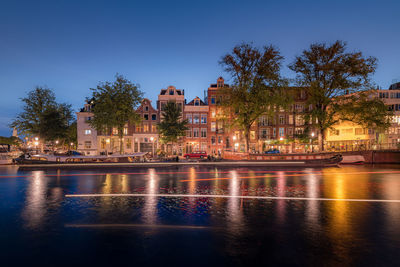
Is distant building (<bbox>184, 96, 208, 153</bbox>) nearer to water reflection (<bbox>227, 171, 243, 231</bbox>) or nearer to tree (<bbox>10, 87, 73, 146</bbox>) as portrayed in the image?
tree (<bbox>10, 87, 73, 146</bbox>)

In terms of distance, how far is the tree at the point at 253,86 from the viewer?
34750mm

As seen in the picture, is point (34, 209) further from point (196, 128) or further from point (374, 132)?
point (374, 132)

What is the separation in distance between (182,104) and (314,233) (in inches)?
2144

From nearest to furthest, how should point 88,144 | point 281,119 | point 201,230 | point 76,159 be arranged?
point 201,230 → point 76,159 → point 281,119 → point 88,144

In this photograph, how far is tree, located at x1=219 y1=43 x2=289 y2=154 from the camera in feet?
114

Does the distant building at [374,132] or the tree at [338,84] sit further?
the distant building at [374,132]

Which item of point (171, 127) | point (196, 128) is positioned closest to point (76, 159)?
point (171, 127)

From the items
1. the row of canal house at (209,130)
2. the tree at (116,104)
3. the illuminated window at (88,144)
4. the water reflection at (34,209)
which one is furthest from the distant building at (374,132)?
the illuminated window at (88,144)

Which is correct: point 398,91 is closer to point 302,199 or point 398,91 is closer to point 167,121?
point 167,121

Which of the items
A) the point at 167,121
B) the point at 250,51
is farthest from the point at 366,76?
the point at 167,121

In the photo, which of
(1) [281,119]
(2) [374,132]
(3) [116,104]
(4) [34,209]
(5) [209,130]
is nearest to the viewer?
(4) [34,209]

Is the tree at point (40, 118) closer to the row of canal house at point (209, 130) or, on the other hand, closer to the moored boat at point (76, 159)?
the row of canal house at point (209, 130)

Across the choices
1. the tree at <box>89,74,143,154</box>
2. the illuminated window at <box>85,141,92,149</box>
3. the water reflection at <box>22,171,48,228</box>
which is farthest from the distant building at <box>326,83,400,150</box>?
the illuminated window at <box>85,141,92,149</box>

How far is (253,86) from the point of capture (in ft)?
116
